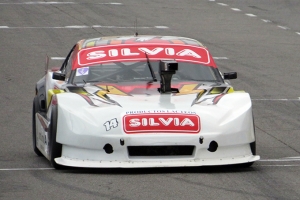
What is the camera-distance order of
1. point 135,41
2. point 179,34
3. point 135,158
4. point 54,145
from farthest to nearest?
point 179,34
point 135,41
point 54,145
point 135,158

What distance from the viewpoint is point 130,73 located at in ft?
33.4

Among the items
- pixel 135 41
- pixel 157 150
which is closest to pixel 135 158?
pixel 157 150

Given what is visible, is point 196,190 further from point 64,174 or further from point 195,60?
point 195,60

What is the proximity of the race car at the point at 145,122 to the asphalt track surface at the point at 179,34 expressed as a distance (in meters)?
0.16

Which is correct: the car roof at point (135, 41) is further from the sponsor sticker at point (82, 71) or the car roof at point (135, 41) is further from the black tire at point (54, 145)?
the black tire at point (54, 145)

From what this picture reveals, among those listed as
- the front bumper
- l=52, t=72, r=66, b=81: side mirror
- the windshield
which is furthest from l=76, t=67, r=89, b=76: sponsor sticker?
the front bumper

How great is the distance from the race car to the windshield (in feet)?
0.05

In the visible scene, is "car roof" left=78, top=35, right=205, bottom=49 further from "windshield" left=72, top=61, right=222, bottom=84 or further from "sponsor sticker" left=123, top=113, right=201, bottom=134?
"sponsor sticker" left=123, top=113, right=201, bottom=134

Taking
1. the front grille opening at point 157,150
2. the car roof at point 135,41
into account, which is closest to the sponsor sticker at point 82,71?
the car roof at point 135,41

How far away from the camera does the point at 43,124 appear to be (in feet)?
31.8

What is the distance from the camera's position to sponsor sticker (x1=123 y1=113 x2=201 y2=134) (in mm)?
8555

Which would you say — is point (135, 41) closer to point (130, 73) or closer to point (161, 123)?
point (130, 73)

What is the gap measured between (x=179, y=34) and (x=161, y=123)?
1685 cm

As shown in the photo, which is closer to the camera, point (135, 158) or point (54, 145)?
point (135, 158)
